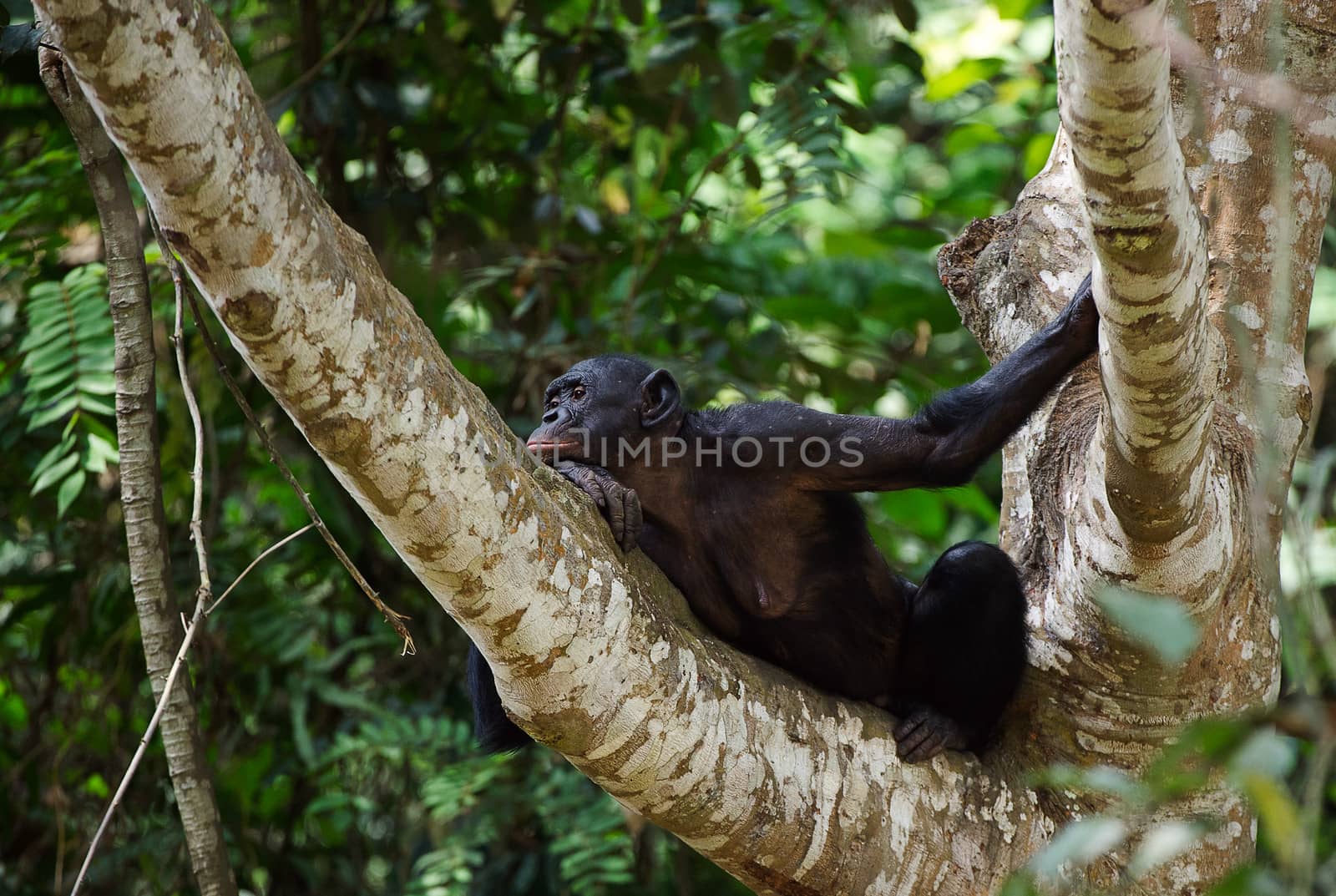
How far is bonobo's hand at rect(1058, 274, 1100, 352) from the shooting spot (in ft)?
8.14

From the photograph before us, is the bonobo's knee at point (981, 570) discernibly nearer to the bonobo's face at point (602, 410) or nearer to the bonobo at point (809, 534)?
the bonobo at point (809, 534)

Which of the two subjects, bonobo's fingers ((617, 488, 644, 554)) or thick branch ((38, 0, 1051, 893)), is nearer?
thick branch ((38, 0, 1051, 893))

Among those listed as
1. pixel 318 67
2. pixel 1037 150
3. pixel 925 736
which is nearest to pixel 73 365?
pixel 318 67

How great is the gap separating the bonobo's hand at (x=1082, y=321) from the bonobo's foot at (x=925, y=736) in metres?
0.91

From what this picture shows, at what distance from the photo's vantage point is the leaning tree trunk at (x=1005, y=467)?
5.01 feet

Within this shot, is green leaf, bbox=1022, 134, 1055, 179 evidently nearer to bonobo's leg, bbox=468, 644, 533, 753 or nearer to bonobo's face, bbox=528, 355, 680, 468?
bonobo's face, bbox=528, 355, 680, 468

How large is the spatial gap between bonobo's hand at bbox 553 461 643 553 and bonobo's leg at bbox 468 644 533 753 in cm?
51

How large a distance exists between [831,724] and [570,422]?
1.14m

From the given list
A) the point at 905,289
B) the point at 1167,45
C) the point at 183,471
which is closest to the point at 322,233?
the point at 1167,45

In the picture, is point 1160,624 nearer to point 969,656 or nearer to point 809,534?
point 969,656

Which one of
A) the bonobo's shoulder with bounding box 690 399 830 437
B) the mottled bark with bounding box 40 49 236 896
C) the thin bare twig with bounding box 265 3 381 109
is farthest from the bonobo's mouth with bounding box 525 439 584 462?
the thin bare twig with bounding box 265 3 381 109

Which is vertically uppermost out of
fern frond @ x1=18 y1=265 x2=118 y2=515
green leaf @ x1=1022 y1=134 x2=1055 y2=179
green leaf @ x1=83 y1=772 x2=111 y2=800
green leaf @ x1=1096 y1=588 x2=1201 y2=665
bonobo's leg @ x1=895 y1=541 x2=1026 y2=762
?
green leaf @ x1=1096 y1=588 x2=1201 y2=665

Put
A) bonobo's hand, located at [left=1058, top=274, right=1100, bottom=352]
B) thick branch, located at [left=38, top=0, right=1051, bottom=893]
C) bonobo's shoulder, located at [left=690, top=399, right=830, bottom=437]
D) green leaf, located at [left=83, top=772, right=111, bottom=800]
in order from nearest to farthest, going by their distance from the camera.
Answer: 1. thick branch, located at [left=38, top=0, right=1051, bottom=893]
2. bonobo's hand, located at [left=1058, top=274, right=1100, bottom=352]
3. bonobo's shoulder, located at [left=690, top=399, right=830, bottom=437]
4. green leaf, located at [left=83, top=772, right=111, bottom=800]

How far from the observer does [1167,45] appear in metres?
1.58
